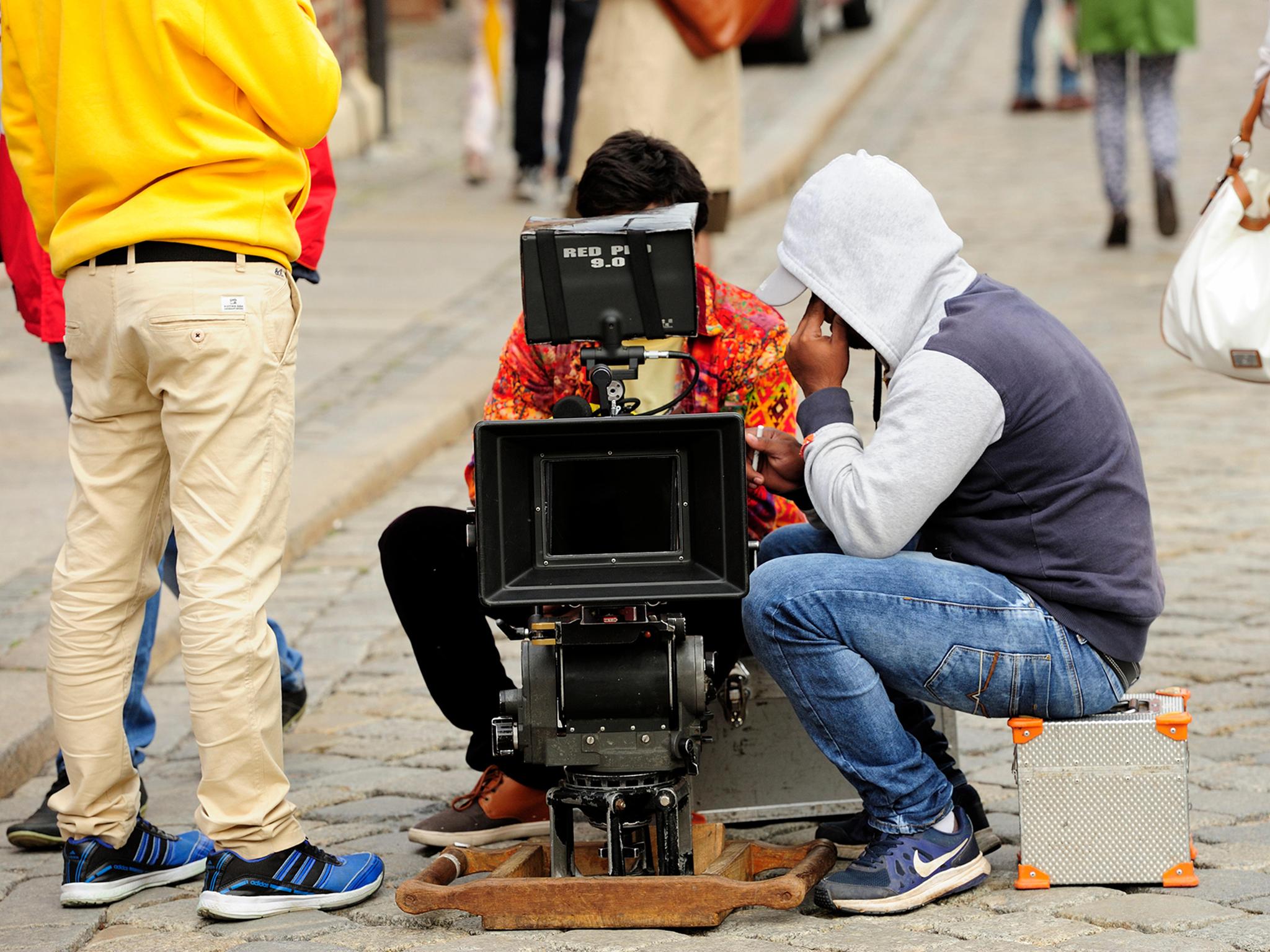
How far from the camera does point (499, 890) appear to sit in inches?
123

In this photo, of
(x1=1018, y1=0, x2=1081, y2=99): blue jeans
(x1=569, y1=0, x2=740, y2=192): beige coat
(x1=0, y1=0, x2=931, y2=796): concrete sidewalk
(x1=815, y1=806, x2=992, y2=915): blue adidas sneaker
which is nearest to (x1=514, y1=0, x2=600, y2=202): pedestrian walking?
(x1=0, y1=0, x2=931, y2=796): concrete sidewalk

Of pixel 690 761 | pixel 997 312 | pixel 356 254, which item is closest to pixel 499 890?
pixel 690 761

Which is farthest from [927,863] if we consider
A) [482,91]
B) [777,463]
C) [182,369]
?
[482,91]

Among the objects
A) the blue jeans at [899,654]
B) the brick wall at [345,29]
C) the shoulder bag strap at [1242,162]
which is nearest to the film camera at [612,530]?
the blue jeans at [899,654]

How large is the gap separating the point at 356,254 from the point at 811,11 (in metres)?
7.98

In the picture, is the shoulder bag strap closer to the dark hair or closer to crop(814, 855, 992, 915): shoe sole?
the dark hair

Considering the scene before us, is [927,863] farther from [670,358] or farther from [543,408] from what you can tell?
[543,408]

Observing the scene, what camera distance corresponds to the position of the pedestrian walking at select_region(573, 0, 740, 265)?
20.0 ft

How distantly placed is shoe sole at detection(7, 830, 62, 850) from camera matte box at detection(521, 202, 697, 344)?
4.80 ft

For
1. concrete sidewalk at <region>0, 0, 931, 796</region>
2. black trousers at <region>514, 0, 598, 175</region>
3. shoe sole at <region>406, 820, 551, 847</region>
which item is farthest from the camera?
black trousers at <region>514, 0, 598, 175</region>

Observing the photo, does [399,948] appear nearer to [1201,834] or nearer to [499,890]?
[499,890]

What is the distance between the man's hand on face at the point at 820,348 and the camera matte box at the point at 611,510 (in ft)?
1.06

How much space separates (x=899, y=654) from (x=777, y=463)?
39 centimetres

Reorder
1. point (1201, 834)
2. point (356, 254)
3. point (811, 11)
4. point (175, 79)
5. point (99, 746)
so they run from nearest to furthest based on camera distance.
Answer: point (175, 79), point (99, 746), point (1201, 834), point (356, 254), point (811, 11)
